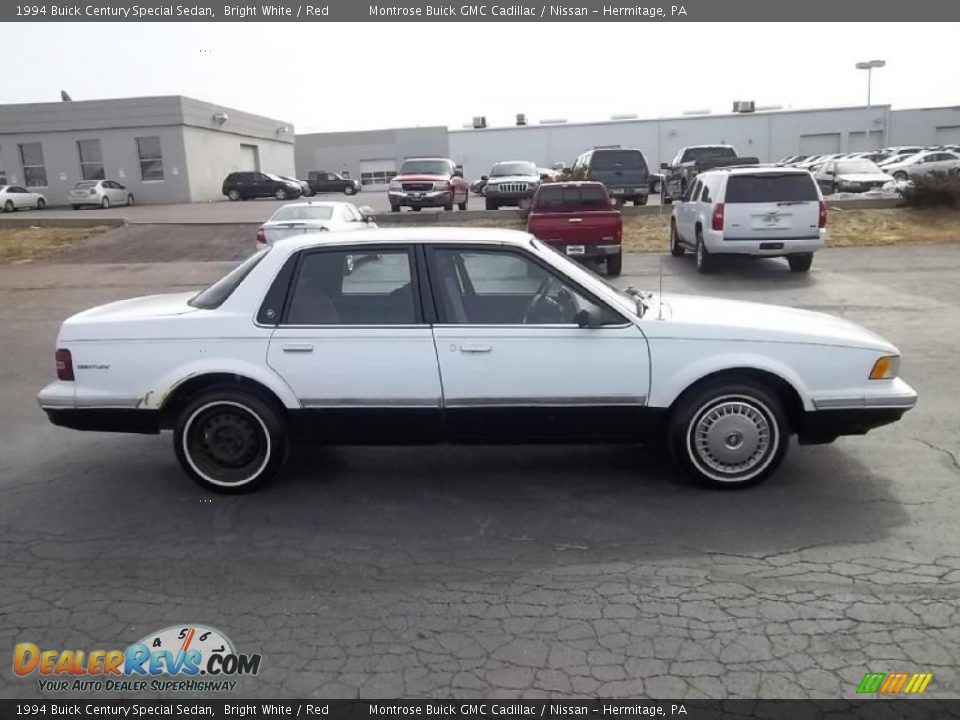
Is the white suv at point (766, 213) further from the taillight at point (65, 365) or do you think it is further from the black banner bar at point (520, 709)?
the black banner bar at point (520, 709)

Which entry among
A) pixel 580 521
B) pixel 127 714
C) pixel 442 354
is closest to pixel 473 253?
pixel 442 354

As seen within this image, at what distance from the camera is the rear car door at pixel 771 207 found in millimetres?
13711

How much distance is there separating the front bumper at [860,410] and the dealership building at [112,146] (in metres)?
41.9

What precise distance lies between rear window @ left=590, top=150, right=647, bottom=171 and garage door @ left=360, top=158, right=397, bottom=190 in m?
47.6

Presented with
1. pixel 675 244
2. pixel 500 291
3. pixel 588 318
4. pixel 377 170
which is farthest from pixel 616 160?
pixel 377 170

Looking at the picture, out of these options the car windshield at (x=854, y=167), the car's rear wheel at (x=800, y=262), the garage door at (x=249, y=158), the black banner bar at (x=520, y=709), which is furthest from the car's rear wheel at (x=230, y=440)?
the garage door at (x=249, y=158)

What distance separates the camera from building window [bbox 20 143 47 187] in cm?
4334

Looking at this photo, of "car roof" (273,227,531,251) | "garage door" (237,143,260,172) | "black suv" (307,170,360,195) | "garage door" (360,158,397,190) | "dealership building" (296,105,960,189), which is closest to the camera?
"car roof" (273,227,531,251)

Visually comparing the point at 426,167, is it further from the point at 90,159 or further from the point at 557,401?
the point at 90,159

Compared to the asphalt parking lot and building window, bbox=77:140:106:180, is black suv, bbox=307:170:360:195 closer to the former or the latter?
building window, bbox=77:140:106:180

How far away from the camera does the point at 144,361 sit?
16.1 feet

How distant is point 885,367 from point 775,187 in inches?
382

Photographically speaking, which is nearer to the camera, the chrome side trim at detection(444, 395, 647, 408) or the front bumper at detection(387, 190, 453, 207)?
the chrome side trim at detection(444, 395, 647, 408)

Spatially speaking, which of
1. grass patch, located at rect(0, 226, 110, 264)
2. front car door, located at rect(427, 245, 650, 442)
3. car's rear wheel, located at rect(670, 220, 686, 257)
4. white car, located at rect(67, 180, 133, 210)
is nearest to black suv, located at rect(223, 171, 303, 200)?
white car, located at rect(67, 180, 133, 210)
